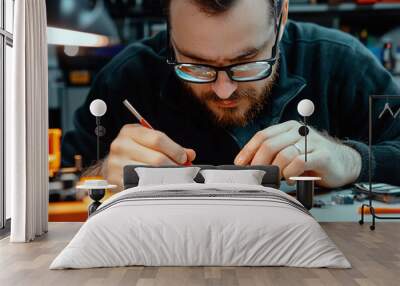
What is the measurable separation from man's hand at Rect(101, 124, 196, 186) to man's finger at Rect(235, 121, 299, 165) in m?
0.61

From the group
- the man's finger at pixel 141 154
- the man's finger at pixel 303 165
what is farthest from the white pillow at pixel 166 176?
the man's finger at pixel 303 165

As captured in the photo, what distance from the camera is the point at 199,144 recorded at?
682cm

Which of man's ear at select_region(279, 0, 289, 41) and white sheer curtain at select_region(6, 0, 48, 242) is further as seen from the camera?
man's ear at select_region(279, 0, 289, 41)

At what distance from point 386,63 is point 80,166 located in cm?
398

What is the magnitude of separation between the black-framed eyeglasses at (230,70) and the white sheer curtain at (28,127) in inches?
65.2

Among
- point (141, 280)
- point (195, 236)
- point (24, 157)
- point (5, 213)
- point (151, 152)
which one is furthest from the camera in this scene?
point (151, 152)

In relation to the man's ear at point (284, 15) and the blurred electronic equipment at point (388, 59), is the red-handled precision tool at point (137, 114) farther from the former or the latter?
the blurred electronic equipment at point (388, 59)

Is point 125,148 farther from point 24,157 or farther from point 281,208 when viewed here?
point 281,208

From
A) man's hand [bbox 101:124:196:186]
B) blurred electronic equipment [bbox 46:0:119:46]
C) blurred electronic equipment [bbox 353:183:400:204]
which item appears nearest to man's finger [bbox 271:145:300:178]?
blurred electronic equipment [bbox 353:183:400:204]

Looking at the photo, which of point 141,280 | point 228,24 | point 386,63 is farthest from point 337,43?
point 141,280

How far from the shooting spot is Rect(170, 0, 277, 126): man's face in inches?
263

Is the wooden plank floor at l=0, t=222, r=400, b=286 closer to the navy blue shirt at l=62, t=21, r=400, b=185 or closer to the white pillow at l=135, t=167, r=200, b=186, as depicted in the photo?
the white pillow at l=135, t=167, r=200, b=186

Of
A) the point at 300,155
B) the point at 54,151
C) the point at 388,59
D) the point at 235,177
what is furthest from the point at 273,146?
the point at 54,151

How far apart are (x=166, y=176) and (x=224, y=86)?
4.46ft
